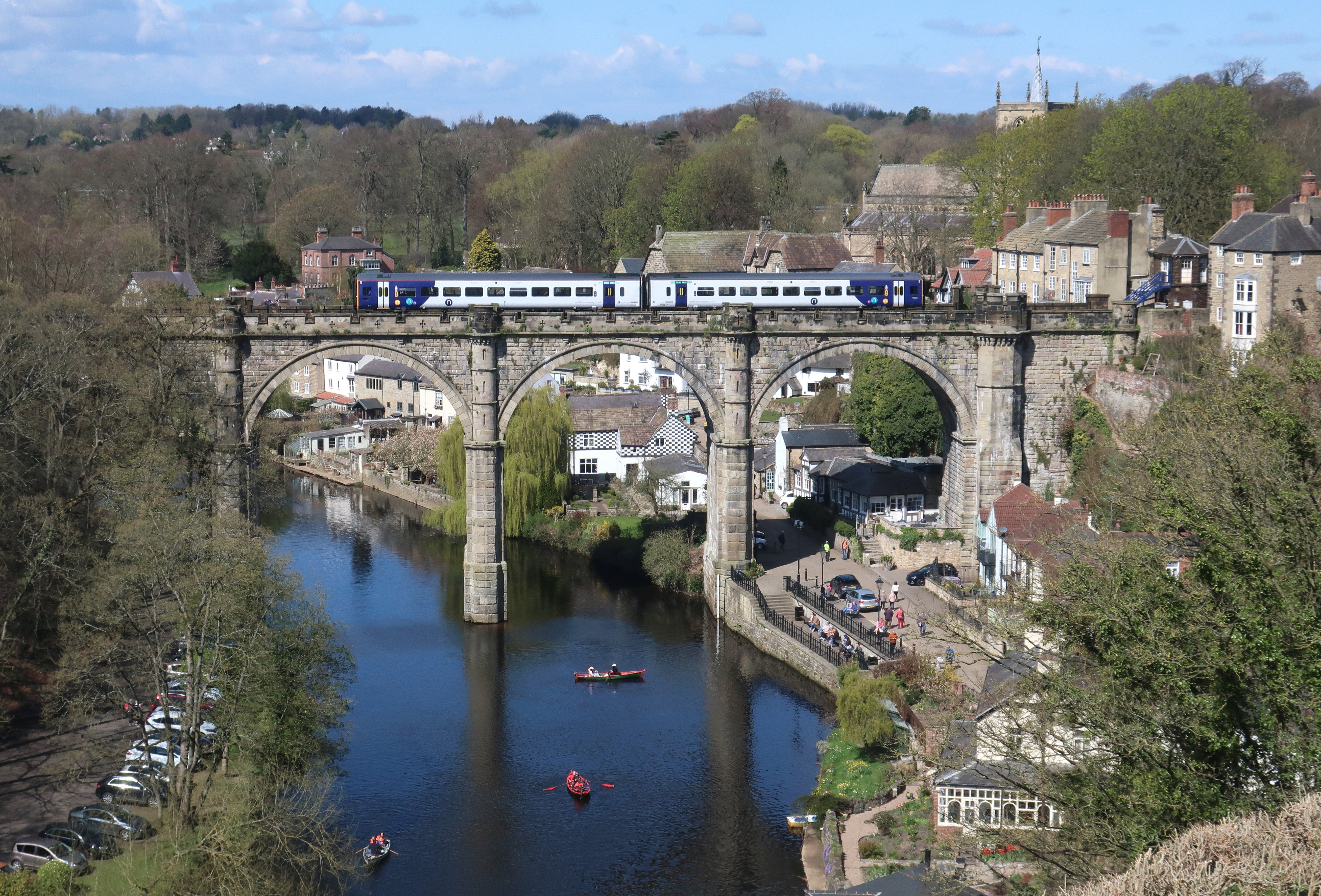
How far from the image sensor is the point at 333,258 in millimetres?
119062

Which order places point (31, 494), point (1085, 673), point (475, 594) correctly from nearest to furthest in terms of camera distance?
1. point (1085, 673)
2. point (31, 494)
3. point (475, 594)

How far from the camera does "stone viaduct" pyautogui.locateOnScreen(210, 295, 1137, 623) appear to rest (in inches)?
2146

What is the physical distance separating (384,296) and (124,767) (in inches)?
940

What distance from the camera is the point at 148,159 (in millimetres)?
132125

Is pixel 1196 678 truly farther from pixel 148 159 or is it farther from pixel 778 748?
pixel 148 159

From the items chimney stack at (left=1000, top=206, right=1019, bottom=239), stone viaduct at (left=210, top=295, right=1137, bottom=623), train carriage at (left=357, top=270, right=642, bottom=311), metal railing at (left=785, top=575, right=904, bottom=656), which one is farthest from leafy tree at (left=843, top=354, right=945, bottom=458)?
train carriage at (left=357, top=270, right=642, bottom=311)

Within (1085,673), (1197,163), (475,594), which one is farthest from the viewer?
(1197,163)

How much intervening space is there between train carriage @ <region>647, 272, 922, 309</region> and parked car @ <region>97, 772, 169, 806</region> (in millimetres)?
28394

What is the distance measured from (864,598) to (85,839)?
95.7ft

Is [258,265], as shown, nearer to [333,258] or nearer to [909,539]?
[333,258]

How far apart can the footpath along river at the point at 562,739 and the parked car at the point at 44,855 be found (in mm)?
6862

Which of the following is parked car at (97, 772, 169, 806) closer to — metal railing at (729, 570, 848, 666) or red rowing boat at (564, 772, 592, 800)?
red rowing boat at (564, 772, 592, 800)

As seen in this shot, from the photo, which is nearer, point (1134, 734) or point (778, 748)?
point (1134, 734)

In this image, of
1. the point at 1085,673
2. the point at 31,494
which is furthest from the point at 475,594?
the point at 1085,673
